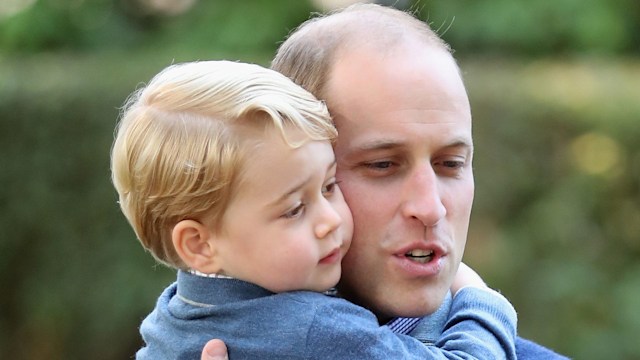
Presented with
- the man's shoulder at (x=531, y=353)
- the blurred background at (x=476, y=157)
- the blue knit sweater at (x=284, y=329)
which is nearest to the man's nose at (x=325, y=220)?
the blue knit sweater at (x=284, y=329)

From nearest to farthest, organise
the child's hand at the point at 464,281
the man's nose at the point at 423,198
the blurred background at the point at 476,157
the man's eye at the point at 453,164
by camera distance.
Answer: the man's nose at the point at 423,198 < the man's eye at the point at 453,164 < the child's hand at the point at 464,281 < the blurred background at the point at 476,157

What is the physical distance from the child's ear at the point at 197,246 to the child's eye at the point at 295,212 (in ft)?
0.61

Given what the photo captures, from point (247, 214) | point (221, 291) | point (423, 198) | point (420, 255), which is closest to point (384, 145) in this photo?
point (423, 198)

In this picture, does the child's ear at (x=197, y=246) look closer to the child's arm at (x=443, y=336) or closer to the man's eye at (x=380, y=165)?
the child's arm at (x=443, y=336)

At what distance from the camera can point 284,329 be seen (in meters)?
2.58

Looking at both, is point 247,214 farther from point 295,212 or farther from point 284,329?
point 284,329

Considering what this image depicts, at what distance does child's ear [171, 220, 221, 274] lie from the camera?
2684mm

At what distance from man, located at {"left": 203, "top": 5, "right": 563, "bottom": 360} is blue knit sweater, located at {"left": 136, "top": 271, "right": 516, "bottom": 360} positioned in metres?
0.16

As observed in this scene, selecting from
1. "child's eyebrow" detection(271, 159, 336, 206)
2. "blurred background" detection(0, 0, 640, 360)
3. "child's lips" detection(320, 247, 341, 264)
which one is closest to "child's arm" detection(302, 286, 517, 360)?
"child's lips" detection(320, 247, 341, 264)

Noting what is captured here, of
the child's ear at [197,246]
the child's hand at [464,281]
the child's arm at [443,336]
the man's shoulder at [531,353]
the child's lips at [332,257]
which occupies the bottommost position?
the man's shoulder at [531,353]

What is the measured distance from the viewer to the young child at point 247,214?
2.61m

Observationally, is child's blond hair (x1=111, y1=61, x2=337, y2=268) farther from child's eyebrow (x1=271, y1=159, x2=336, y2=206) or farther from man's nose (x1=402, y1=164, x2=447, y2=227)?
man's nose (x1=402, y1=164, x2=447, y2=227)

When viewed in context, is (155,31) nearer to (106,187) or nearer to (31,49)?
(31,49)

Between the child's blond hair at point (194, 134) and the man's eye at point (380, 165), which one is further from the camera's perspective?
the man's eye at point (380, 165)
